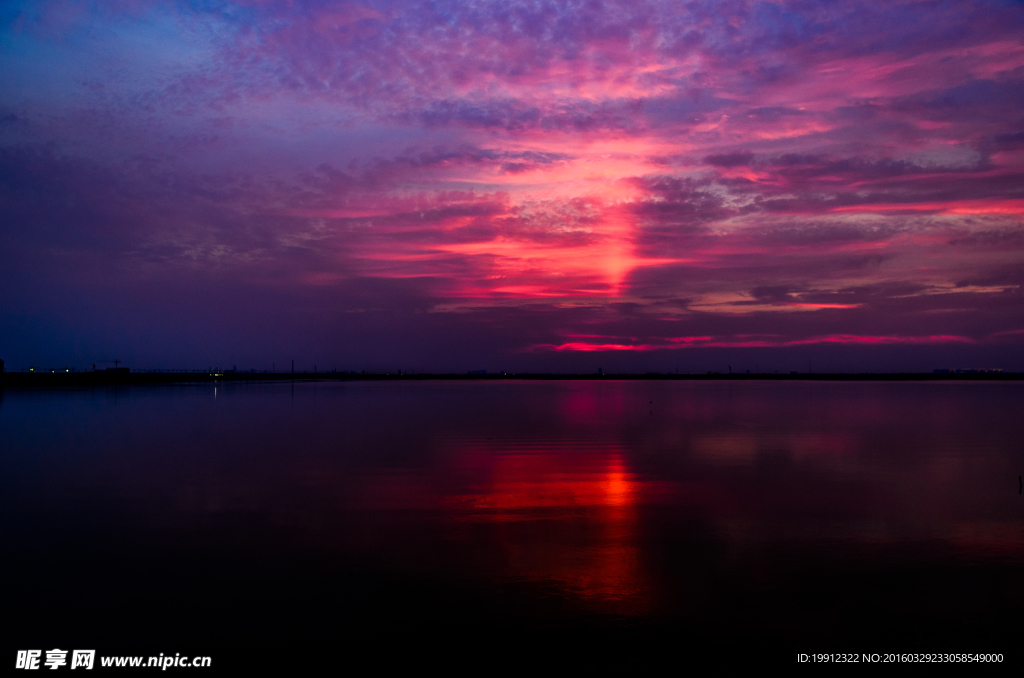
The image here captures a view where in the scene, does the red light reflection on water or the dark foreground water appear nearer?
the dark foreground water

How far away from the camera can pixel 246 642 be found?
31.8 ft

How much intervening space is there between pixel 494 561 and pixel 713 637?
186 inches

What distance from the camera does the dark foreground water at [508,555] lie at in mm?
9805

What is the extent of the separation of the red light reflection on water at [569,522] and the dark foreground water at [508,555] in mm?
83

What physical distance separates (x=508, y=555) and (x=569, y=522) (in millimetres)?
3112

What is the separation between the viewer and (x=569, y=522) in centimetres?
1642

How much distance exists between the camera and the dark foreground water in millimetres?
9805

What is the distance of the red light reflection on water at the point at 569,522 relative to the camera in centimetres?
1201

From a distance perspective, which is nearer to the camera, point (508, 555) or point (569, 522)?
point (508, 555)

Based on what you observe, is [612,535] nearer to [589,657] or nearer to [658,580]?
[658,580]

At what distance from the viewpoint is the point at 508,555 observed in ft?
44.8

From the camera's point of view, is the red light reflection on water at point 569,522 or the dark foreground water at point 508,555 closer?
the dark foreground water at point 508,555

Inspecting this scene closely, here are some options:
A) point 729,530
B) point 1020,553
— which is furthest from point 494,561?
point 1020,553

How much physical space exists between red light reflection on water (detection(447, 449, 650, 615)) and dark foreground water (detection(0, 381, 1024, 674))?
0.27 feet
